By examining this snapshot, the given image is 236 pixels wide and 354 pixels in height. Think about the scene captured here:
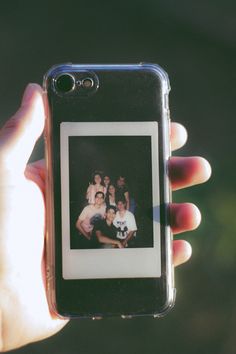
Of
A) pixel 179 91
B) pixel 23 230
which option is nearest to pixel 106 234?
pixel 23 230

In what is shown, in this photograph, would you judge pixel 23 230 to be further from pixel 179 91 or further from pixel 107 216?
pixel 179 91

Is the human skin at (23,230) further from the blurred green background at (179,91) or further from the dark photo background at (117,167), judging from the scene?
the blurred green background at (179,91)

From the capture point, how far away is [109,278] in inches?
35.9

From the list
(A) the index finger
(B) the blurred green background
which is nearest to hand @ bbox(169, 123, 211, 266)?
(A) the index finger

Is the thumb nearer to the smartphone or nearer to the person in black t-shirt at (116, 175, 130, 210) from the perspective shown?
the smartphone

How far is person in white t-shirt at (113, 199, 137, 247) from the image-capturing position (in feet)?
3.00

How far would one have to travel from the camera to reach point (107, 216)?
92 cm

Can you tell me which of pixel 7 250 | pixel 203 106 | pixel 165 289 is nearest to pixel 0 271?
pixel 7 250

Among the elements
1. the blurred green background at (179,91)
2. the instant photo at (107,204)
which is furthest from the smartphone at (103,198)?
the blurred green background at (179,91)

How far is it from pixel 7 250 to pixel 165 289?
0.26 m

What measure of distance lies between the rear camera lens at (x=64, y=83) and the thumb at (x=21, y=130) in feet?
0.10

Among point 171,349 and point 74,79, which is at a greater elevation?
point 74,79

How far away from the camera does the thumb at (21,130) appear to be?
0.89 meters

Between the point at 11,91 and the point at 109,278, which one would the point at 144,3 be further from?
the point at 109,278
